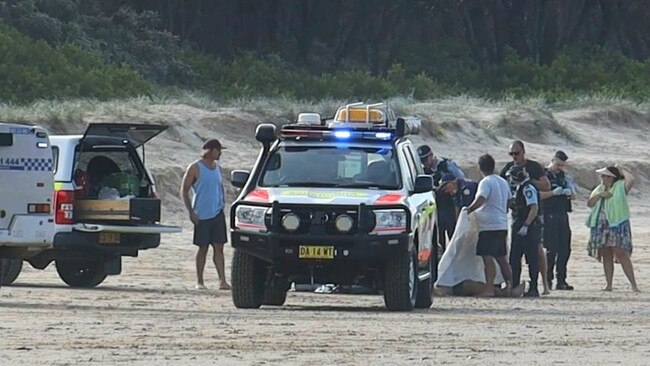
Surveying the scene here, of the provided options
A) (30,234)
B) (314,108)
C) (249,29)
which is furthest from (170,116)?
(249,29)

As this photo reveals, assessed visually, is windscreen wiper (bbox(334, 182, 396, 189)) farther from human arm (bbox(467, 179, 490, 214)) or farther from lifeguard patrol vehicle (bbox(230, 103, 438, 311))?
human arm (bbox(467, 179, 490, 214))

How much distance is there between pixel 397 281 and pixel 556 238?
520 cm

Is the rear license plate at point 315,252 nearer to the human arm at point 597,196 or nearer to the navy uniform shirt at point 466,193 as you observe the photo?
the navy uniform shirt at point 466,193

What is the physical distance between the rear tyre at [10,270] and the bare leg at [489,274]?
4.95 meters

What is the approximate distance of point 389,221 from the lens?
17.3 m

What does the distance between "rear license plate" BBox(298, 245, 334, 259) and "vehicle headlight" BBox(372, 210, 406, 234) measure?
44 centimetres

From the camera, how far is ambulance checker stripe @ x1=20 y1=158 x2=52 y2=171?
18328 millimetres

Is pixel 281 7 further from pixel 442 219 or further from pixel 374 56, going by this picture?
pixel 442 219

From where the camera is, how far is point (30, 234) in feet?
59.7

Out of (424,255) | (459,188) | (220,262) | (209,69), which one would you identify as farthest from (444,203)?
(209,69)

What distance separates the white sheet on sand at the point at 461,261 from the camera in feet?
67.8

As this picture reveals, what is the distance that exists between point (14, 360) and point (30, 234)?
5.55 meters

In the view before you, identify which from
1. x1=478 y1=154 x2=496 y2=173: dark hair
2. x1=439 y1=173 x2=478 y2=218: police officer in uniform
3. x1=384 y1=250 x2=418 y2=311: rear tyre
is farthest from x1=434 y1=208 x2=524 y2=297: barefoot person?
x1=384 y1=250 x2=418 y2=311: rear tyre

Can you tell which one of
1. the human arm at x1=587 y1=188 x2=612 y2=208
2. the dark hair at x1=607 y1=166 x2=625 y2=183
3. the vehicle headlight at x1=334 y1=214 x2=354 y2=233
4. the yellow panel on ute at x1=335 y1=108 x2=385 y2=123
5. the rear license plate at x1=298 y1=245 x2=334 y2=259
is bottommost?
the rear license plate at x1=298 y1=245 x2=334 y2=259
